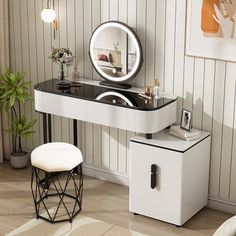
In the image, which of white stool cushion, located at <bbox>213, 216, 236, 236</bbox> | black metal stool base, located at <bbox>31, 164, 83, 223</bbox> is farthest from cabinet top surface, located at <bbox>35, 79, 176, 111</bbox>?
white stool cushion, located at <bbox>213, 216, 236, 236</bbox>

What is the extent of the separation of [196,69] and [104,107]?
2.32ft

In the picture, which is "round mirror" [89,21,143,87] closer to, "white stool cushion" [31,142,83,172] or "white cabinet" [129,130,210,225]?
"white cabinet" [129,130,210,225]

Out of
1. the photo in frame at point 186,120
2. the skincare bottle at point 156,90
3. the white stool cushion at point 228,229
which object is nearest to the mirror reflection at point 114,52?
the skincare bottle at point 156,90

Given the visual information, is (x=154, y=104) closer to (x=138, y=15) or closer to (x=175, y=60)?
(x=175, y=60)

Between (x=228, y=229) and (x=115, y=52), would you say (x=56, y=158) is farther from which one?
(x=228, y=229)

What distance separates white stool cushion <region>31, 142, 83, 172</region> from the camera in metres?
4.40

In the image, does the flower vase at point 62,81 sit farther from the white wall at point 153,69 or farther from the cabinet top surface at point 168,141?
the cabinet top surface at point 168,141

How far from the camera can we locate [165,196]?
4512 mm

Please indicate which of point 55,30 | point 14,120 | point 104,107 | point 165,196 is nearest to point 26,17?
point 55,30

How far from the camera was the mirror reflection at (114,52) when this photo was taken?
481cm

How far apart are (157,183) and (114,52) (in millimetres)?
1055

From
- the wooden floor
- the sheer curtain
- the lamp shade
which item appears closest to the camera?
the wooden floor

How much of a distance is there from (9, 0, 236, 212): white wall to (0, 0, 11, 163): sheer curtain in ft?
0.31

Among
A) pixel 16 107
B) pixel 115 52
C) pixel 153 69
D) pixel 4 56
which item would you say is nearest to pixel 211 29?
pixel 153 69
